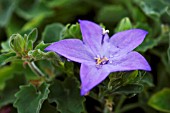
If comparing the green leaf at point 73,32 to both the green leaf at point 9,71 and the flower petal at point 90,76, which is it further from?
the green leaf at point 9,71

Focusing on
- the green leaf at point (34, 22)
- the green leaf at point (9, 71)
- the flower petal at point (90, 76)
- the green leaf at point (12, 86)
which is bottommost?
the green leaf at point (9, 71)

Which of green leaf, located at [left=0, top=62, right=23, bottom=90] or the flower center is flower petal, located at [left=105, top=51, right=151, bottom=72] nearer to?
the flower center

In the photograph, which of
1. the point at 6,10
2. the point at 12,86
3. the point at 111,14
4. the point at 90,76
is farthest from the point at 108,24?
the point at 90,76

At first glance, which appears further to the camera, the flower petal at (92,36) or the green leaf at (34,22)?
the green leaf at (34,22)

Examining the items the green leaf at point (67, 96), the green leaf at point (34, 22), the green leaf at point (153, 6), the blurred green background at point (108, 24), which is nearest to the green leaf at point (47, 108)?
the green leaf at point (67, 96)

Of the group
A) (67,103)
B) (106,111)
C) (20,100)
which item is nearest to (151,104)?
(106,111)

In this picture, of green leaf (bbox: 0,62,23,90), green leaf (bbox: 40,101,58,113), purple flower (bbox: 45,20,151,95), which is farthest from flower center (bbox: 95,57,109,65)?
green leaf (bbox: 0,62,23,90)
